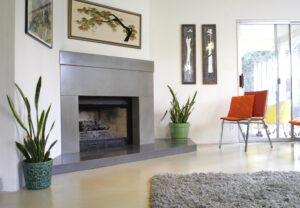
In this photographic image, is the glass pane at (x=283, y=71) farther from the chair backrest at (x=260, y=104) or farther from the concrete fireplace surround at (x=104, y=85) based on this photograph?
the concrete fireplace surround at (x=104, y=85)

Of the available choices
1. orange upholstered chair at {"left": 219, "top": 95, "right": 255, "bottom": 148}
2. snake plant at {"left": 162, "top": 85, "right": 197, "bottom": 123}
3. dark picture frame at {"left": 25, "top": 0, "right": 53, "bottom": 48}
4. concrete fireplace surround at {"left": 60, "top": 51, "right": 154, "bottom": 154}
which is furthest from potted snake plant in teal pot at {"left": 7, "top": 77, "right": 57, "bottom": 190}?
orange upholstered chair at {"left": 219, "top": 95, "right": 255, "bottom": 148}

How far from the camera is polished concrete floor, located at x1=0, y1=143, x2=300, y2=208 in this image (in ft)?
5.75

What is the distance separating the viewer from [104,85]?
3256 millimetres

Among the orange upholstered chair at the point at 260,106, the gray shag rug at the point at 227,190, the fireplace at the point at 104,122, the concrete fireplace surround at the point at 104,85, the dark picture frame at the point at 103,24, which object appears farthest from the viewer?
the orange upholstered chair at the point at 260,106

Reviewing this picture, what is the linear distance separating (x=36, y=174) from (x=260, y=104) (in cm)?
318

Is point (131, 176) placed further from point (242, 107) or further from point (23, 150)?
point (242, 107)

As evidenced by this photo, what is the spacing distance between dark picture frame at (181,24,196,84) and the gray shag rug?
2.32 m

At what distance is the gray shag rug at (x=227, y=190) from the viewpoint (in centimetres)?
157

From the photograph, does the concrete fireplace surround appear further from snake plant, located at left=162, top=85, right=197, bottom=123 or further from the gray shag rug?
the gray shag rug

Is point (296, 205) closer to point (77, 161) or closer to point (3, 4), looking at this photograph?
point (77, 161)

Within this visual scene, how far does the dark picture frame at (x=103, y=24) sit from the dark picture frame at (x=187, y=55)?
912mm

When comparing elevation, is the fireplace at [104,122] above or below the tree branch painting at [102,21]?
below

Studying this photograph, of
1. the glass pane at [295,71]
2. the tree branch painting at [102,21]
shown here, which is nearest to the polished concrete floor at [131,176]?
the glass pane at [295,71]

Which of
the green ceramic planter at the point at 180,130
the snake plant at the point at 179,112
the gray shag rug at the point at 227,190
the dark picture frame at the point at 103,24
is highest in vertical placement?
the dark picture frame at the point at 103,24
